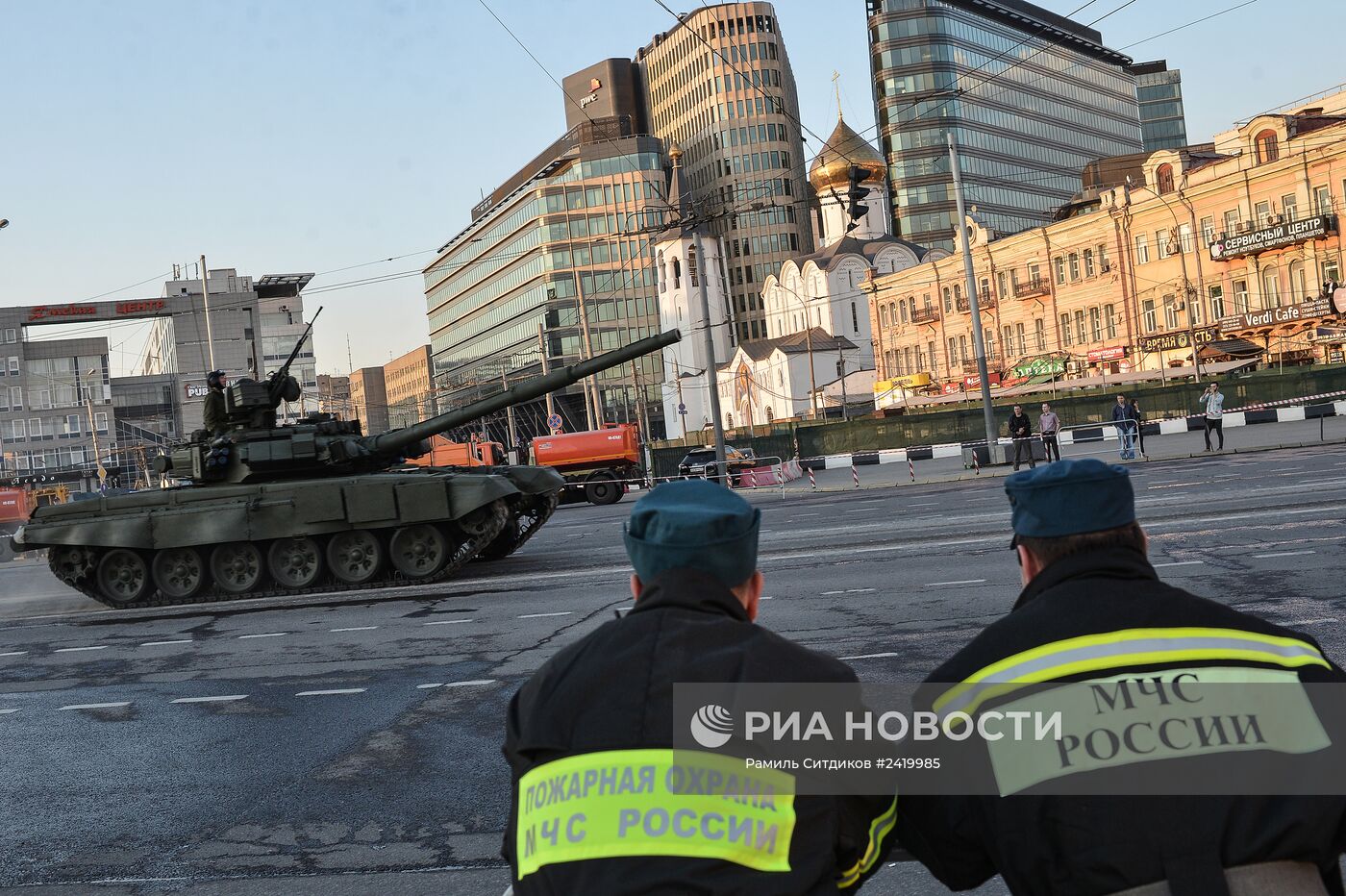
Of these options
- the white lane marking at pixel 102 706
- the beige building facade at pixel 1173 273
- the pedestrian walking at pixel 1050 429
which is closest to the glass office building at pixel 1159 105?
the beige building facade at pixel 1173 273

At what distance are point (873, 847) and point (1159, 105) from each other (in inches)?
6546

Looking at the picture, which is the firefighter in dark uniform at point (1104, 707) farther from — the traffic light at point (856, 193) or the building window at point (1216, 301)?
the building window at point (1216, 301)

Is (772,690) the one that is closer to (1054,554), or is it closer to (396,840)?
(1054,554)

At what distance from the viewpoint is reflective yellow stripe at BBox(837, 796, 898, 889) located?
8.65 feet

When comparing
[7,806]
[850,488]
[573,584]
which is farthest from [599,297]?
[7,806]

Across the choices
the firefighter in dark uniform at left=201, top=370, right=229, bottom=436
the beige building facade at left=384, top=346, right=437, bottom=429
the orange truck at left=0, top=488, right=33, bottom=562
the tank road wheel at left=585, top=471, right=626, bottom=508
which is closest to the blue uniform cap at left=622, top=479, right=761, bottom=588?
the firefighter in dark uniform at left=201, top=370, right=229, bottom=436

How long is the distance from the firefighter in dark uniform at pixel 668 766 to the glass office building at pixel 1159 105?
162 meters

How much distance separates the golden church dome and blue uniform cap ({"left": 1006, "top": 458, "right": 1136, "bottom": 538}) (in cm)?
7971

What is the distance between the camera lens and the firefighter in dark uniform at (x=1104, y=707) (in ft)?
8.05

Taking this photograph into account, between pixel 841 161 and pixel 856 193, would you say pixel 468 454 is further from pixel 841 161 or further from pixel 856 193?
pixel 841 161

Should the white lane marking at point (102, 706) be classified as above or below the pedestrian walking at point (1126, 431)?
below

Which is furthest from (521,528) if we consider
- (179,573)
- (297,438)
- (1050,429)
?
(1050,429)

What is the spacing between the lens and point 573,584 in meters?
15.3

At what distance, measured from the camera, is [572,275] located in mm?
101812
